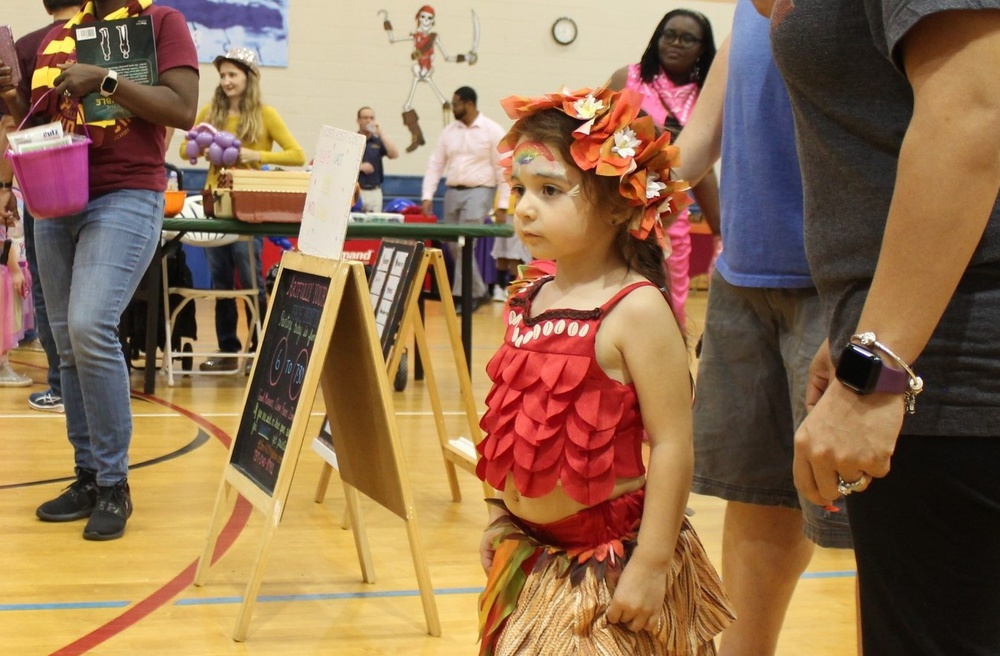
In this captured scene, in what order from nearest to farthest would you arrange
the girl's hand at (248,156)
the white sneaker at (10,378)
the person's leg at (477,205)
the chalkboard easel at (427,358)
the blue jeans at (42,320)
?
the chalkboard easel at (427,358) → the blue jeans at (42,320) → the girl's hand at (248,156) → the white sneaker at (10,378) → the person's leg at (477,205)

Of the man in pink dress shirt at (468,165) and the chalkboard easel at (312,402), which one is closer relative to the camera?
the chalkboard easel at (312,402)

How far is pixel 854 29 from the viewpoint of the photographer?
1.15m

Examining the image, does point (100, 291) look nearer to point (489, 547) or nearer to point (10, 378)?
point (489, 547)

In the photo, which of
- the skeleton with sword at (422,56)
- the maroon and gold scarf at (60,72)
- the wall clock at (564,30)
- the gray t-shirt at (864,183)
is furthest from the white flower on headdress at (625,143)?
the wall clock at (564,30)

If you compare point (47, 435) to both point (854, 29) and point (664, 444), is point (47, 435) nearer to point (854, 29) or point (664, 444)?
point (664, 444)

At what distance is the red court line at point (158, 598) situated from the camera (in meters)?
2.59

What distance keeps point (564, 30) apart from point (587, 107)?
427 inches

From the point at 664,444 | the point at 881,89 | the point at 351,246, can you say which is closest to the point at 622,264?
the point at 664,444

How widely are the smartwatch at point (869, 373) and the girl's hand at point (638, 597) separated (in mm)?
566

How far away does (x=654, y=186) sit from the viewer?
1639mm

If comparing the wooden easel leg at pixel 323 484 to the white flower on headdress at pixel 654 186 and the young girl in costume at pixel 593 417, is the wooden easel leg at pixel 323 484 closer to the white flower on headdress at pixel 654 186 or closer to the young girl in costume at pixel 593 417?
the young girl in costume at pixel 593 417

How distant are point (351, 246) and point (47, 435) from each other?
10.9ft

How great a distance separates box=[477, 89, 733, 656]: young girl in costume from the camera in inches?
61.4

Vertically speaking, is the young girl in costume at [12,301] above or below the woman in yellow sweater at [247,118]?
below
